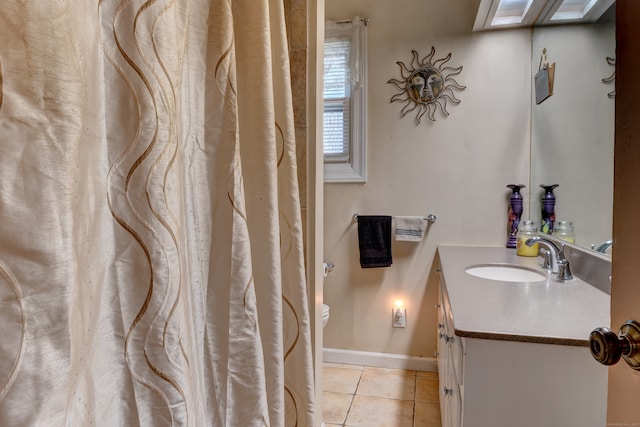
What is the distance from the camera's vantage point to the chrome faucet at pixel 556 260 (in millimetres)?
1490

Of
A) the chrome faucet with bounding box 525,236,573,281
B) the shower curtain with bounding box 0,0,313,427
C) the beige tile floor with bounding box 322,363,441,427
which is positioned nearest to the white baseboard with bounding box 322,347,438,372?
the beige tile floor with bounding box 322,363,441,427

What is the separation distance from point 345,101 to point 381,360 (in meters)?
1.82

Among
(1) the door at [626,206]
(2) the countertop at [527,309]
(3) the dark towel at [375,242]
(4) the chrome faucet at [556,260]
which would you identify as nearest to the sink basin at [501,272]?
(4) the chrome faucet at [556,260]

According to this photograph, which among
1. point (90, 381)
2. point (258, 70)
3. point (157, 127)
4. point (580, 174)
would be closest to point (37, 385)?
point (90, 381)

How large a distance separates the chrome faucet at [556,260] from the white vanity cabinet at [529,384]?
2.27ft

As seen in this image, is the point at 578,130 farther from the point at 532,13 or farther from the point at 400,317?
the point at 400,317

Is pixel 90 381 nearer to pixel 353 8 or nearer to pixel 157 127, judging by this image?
pixel 157 127

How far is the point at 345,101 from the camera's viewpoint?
7.89 ft

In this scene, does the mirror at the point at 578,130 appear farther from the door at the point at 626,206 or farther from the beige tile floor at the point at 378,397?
the beige tile floor at the point at 378,397

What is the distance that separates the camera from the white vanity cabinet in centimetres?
90

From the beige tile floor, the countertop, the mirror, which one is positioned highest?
the mirror

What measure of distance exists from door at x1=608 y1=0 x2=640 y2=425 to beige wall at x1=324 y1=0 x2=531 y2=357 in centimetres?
172

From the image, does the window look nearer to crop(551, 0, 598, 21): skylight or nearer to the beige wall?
the beige wall

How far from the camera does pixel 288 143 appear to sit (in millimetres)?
882
